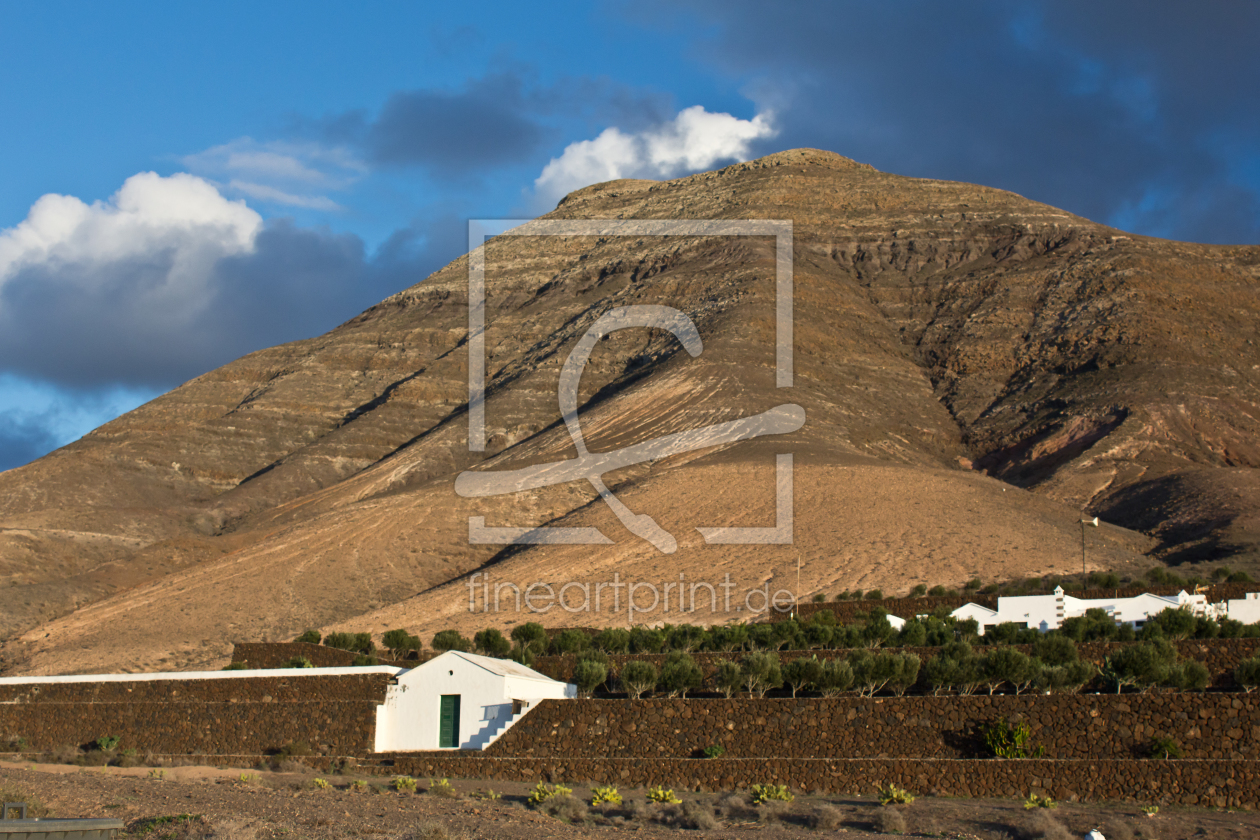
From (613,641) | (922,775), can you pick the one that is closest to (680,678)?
(922,775)

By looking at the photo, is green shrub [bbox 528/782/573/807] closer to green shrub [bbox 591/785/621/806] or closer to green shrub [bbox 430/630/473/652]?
green shrub [bbox 591/785/621/806]

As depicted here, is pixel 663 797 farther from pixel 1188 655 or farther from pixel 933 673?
pixel 1188 655

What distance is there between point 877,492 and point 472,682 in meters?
29.9

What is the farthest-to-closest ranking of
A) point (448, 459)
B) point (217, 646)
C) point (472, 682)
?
point (448, 459)
point (217, 646)
point (472, 682)

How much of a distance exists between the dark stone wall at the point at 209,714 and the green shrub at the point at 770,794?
825cm

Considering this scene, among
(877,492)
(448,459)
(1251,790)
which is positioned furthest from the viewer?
(448,459)

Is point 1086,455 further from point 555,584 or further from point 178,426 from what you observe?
point 178,426

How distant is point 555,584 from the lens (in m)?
41.8

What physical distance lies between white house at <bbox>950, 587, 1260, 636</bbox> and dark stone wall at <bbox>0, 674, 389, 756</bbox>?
A: 593 inches

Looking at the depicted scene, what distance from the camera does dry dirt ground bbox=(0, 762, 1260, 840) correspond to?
1299 cm

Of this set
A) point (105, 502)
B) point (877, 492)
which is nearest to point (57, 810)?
point (877, 492)

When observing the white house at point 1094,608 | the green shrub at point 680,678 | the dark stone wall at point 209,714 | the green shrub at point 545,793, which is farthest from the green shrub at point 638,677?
the white house at point 1094,608

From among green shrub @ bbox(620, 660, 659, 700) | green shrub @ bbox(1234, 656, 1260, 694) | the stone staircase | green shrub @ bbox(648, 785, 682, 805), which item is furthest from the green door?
green shrub @ bbox(1234, 656, 1260, 694)

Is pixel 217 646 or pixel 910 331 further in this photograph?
pixel 910 331
